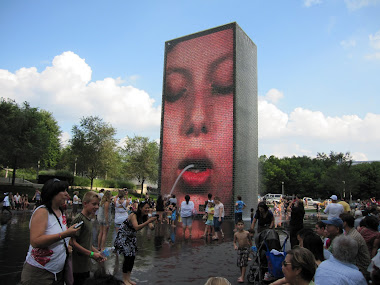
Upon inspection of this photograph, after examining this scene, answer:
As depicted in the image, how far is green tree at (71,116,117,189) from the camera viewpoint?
44219 mm

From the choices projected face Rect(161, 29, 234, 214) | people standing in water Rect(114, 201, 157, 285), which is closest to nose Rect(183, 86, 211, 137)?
projected face Rect(161, 29, 234, 214)

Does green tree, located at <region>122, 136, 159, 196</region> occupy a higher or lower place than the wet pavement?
higher

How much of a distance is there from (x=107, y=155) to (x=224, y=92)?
79.9 feet

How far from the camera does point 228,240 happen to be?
12648 mm

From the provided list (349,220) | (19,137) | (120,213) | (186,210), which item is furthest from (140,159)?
(349,220)

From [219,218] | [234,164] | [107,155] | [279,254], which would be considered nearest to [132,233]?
[279,254]

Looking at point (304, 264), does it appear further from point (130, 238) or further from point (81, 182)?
point (81, 182)

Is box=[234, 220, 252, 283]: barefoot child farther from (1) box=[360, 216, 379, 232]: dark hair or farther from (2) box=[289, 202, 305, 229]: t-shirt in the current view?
(1) box=[360, 216, 379, 232]: dark hair

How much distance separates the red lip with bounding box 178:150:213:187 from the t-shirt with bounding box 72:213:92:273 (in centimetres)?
2235

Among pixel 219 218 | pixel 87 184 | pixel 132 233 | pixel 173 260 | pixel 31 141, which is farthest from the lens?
pixel 87 184

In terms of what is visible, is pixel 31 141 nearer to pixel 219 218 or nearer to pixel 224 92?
pixel 224 92

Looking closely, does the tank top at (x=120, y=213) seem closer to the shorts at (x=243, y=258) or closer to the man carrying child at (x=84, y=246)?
the shorts at (x=243, y=258)

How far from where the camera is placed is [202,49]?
2869 cm

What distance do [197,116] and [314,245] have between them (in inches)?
942
